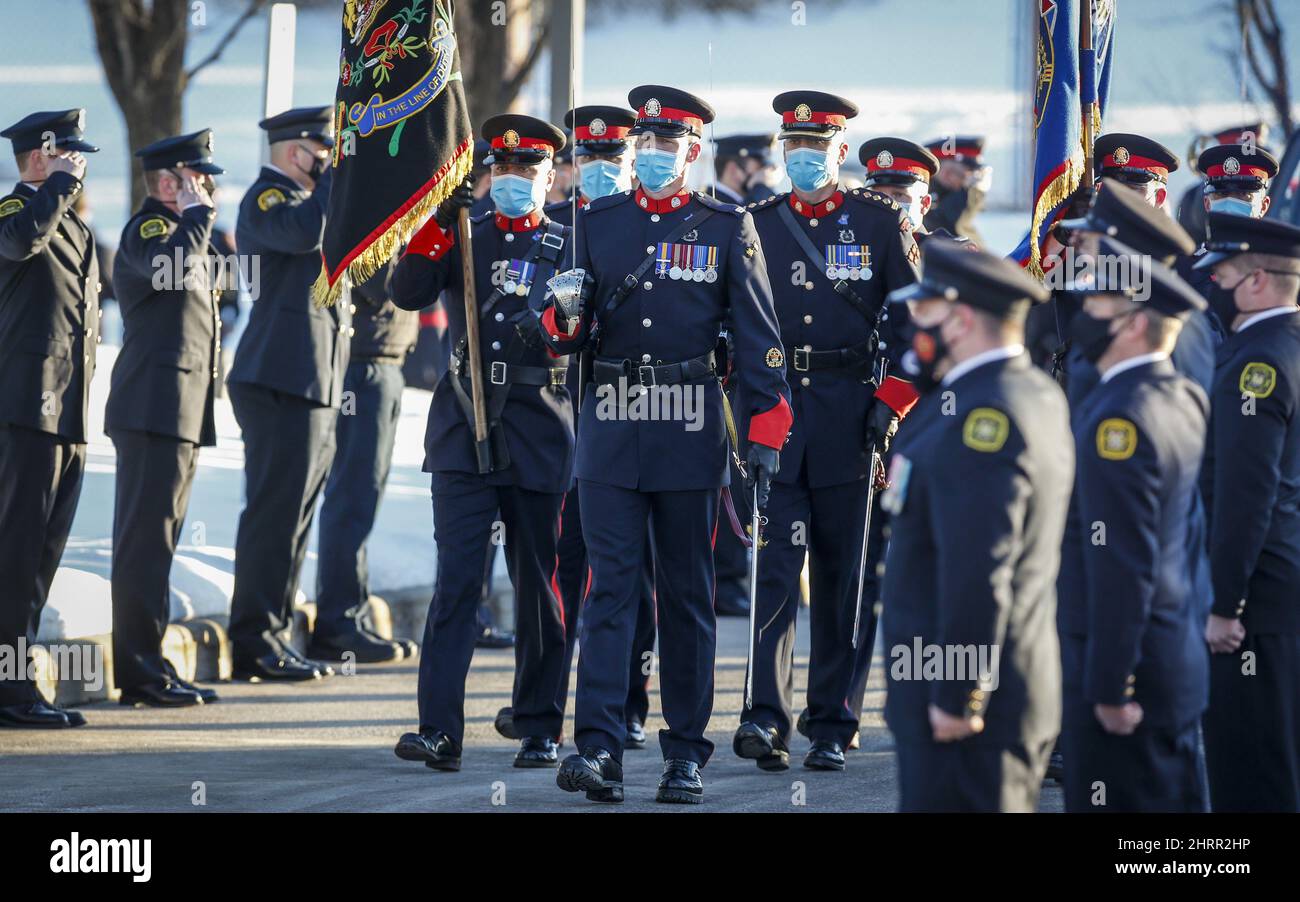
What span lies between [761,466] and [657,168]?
1.10m

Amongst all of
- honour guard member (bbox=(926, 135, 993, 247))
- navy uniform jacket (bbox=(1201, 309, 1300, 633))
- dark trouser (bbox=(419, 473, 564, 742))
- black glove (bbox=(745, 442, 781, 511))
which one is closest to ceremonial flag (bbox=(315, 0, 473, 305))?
dark trouser (bbox=(419, 473, 564, 742))

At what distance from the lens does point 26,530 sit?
8594 mm

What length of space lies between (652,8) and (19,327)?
43.9ft

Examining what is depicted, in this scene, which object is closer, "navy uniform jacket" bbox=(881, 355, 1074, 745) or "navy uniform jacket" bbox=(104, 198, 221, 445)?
"navy uniform jacket" bbox=(881, 355, 1074, 745)

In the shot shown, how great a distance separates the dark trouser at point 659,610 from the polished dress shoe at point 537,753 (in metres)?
0.77

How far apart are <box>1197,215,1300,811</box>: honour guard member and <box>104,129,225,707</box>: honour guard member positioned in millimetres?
4724

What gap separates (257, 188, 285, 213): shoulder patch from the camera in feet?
30.7

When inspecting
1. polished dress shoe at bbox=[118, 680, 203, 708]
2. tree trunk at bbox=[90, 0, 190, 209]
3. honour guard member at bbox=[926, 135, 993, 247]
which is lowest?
polished dress shoe at bbox=[118, 680, 203, 708]

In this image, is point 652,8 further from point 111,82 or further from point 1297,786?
point 1297,786

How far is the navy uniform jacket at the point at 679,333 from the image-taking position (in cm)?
714

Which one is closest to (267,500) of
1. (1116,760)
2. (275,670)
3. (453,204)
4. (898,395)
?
(275,670)

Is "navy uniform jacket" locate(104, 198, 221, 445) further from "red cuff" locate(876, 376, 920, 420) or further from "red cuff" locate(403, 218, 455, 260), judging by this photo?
"red cuff" locate(876, 376, 920, 420)

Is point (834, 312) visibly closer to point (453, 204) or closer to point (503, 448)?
point (503, 448)
